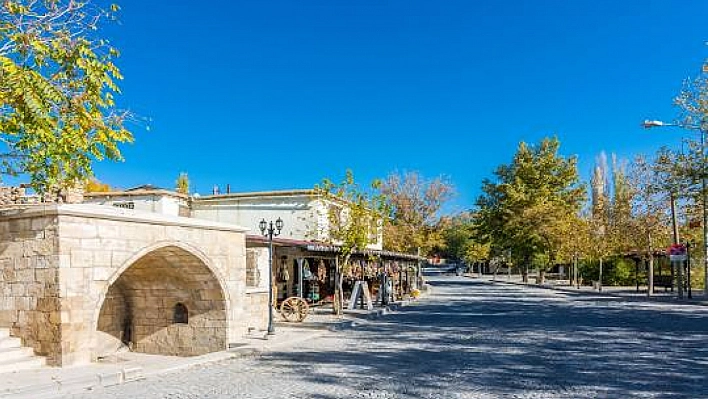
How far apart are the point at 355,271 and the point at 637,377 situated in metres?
19.9

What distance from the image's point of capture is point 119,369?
987 cm

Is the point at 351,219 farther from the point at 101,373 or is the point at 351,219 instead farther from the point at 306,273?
the point at 101,373

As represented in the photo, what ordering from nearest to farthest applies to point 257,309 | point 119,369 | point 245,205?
point 119,369, point 257,309, point 245,205

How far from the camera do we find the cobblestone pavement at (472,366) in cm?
868

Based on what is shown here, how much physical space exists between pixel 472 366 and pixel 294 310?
9200 mm

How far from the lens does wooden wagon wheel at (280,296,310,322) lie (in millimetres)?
18875

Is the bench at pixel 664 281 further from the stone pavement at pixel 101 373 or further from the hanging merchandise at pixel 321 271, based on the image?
the stone pavement at pixel 101 373

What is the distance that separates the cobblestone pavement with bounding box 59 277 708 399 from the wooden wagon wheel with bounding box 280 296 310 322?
2234 mm

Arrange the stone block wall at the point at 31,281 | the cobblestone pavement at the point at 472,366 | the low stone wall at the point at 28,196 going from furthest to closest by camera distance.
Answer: the low stone wall at the point at 28,196, the stone block wall at the point at 31,281, the cobblestone pavement at the point at 472,366

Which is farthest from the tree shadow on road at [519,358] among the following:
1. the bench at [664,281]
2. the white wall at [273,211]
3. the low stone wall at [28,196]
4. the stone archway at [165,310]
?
the bench at [664,281]

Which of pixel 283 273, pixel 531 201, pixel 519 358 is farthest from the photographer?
pixel 531 201

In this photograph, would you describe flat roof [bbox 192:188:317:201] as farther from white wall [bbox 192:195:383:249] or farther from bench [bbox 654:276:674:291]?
bench [bbox 654:276:674:291]

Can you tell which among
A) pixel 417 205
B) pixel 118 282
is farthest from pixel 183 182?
pixel 118 282

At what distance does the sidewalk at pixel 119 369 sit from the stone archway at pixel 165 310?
0.49 metres
